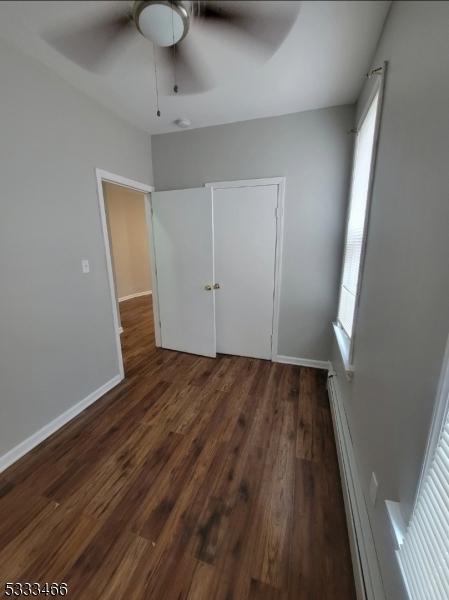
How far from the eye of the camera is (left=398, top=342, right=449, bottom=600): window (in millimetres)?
510

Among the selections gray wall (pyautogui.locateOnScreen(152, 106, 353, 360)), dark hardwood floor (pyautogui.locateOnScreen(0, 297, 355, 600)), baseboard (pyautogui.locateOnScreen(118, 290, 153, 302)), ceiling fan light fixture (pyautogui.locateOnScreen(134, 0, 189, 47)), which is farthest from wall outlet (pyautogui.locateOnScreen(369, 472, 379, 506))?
baseboard (pyautogui.locateOnScreen(118, 290, 153, 302))

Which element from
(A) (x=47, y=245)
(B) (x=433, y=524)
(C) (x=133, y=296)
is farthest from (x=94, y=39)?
(C) (x=133, y=296)

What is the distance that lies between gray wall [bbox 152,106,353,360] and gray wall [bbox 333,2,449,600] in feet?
3.55

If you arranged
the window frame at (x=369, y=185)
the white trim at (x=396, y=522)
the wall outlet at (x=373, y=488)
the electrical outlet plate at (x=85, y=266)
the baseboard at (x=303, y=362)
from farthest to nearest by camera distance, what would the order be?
1. the baseboard at (x=303, y=362)
2. the electrical outlet plate at (x=85, y=266)
3. the window frame at (x=369, y=185)
4. the wall outlet at (x=373, y=488)
5. the white trim at (x=396, y=522)

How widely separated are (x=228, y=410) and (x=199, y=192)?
2.09 meters

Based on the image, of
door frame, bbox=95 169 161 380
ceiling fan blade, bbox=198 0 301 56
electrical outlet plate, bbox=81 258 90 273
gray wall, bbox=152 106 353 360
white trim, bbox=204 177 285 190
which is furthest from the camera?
white trim, bbox=204 177 285 190

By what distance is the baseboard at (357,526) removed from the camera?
84 cm

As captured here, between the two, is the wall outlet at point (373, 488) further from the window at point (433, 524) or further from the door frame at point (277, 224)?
the door frame at point (277, 224)

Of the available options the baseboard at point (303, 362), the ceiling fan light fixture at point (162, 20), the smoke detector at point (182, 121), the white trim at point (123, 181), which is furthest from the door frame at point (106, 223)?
the ceiling fan light fixture at point (162, 20)

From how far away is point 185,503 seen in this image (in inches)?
48.8

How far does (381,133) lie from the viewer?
3.67 ft

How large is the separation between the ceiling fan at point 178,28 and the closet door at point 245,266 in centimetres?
202

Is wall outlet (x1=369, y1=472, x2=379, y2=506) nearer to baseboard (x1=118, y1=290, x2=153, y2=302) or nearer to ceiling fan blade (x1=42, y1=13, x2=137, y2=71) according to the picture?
ceiling fan blade (x1=42, y1=13, x2=137, y2=71)

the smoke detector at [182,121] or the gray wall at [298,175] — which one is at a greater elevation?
the smoke detector at [182,121]
